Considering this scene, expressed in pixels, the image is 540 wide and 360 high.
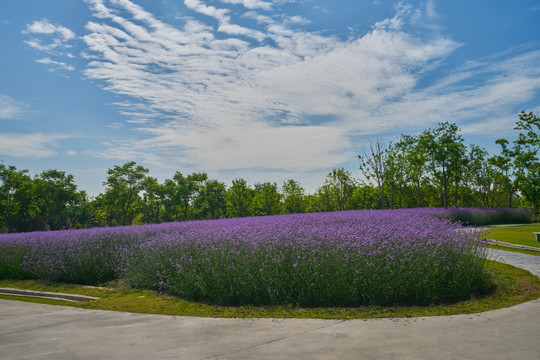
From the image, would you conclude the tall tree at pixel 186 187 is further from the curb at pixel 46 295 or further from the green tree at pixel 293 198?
the curb at pixel 46 295

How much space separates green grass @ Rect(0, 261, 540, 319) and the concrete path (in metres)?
0.35

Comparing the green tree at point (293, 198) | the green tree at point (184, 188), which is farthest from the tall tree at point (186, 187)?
the green tree at point (293, 198)

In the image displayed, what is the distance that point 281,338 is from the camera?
478 cm

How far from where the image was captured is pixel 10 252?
43.6ft

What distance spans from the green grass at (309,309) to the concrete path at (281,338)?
1.15 feet

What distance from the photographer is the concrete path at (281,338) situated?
4.16 meters

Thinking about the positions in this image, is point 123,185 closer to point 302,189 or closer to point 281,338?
point 302,189

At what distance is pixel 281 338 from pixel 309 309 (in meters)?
1.58

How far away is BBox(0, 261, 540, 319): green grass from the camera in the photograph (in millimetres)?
5941

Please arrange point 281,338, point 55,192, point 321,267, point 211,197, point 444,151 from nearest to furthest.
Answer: point 281,338 → point 321,267 → point 444,151 → point 55,192 → point 211,197

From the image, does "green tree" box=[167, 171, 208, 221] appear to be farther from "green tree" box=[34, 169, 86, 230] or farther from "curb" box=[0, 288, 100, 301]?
"curb" box=[0, 288, 100, 301]

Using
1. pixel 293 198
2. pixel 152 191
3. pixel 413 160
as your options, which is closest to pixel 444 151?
pixel 413 160

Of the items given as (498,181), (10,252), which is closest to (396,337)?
(10,252)

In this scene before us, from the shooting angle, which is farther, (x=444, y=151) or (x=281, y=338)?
(x=444, y=151)
